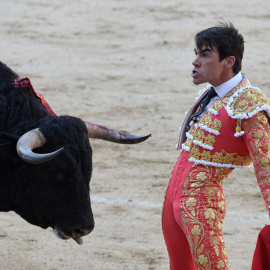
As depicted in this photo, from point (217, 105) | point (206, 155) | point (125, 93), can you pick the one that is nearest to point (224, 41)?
point (217, 105)

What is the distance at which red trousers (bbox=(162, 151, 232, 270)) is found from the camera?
3.50 m

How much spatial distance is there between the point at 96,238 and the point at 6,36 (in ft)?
15.9

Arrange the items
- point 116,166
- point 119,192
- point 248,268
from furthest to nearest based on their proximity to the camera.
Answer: point 116,166
point 119,192
point 248,268

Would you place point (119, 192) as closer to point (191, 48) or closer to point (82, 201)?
point (82, 201)

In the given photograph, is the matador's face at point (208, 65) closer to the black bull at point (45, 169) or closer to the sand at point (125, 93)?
the black bull at point (45, 169)

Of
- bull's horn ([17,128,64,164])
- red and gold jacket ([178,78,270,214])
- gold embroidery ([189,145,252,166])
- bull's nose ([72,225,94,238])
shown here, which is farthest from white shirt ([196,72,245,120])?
bull's nose ([72,225,94,238])

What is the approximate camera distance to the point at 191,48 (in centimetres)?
927

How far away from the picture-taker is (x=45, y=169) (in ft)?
13.0

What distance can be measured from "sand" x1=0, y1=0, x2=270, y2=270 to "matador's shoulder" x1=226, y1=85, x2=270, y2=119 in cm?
154

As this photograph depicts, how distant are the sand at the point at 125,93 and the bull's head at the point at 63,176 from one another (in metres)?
0.87

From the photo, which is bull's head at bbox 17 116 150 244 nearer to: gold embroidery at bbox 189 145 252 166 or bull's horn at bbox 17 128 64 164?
bull's horn at bbox 17 128 64 164

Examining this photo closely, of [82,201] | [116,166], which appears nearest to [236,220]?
[116,166]

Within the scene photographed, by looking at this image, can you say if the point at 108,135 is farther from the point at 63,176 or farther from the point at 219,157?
the point at 219,157

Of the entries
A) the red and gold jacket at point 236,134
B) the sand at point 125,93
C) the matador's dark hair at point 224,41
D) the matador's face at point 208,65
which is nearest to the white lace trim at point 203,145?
the red and gold jacket at point 236,134
